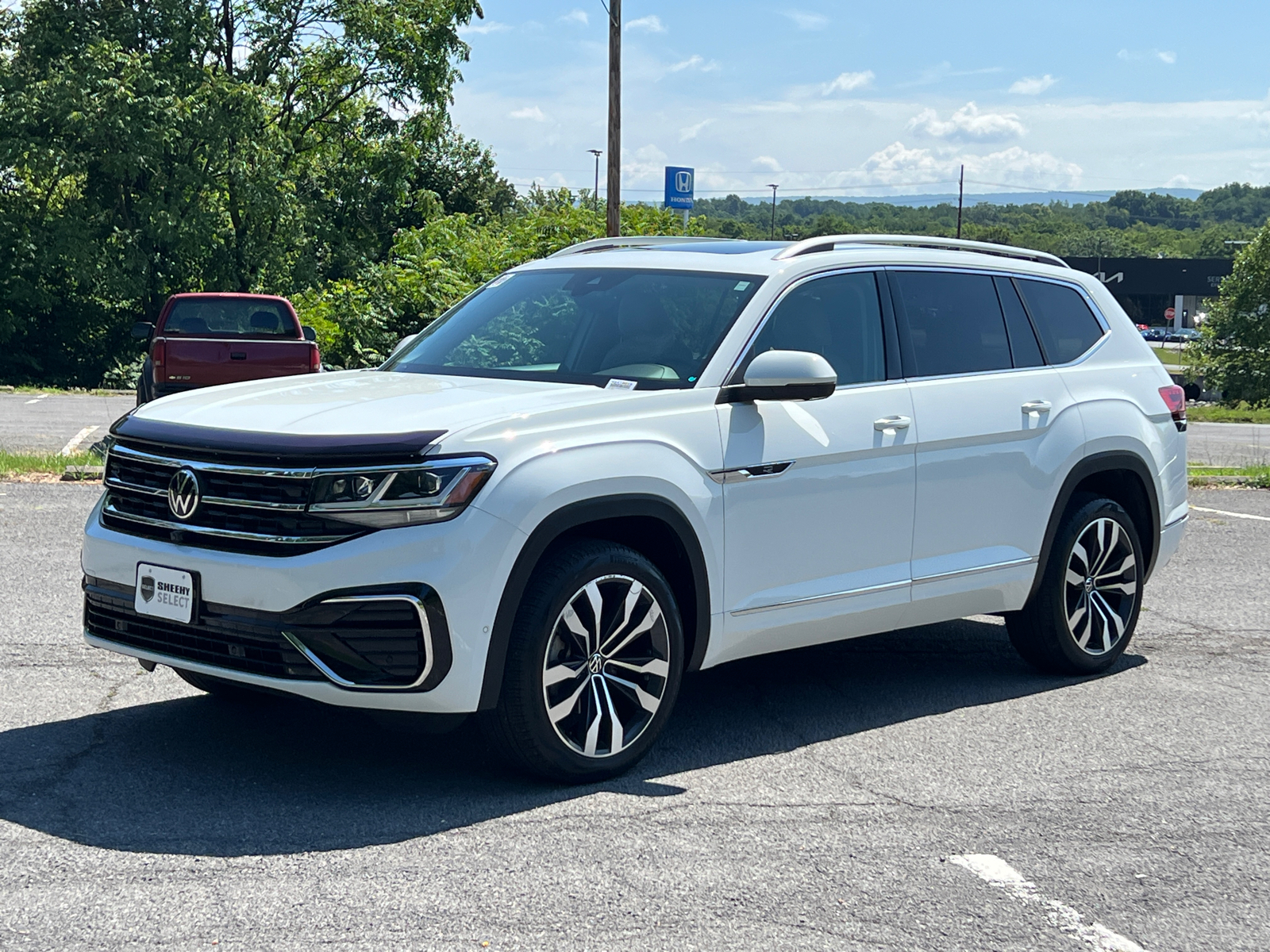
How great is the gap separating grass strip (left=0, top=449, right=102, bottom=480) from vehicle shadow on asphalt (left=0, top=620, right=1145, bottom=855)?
26.1ft

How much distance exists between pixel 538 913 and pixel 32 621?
4.38 m

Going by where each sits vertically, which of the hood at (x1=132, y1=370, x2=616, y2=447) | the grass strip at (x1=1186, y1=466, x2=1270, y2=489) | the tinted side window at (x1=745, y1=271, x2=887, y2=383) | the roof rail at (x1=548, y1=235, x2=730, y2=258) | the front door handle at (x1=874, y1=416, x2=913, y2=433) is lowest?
the grass strip at (x1=1186, y1=466, x2=1270, y2=489)

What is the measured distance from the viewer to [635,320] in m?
5.86

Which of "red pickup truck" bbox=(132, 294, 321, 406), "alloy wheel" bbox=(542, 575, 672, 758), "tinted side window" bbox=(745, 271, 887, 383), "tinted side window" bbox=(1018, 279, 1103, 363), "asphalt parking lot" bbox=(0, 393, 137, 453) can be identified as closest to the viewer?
"alloy wheel" bbox=(542, 575, 672, 758)

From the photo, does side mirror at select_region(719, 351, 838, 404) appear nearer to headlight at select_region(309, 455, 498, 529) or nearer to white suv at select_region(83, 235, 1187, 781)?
white suv at select_region(83, 235, 1187, 781)

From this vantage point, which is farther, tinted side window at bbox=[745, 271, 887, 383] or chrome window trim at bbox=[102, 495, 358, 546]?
tinted side window at bbox=[745, 271, 887, 383]

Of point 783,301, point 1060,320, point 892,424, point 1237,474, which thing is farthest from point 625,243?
point 1237,474

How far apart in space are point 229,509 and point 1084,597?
4.10 m

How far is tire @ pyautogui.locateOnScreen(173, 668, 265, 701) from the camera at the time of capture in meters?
5.02

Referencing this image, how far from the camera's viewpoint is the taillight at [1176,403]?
7.41 metres

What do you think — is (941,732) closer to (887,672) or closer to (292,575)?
(887,672)

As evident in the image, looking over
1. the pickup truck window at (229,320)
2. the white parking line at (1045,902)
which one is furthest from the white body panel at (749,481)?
the pickup truck window at (229,320)

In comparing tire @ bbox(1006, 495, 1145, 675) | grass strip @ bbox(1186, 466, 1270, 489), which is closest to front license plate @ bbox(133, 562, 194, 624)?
tire @ bbox(1006, 495, 1145, 675)

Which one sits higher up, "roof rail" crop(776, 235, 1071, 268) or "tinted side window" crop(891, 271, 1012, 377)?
"roof rail" crop(776, 235, 1071, 268)
